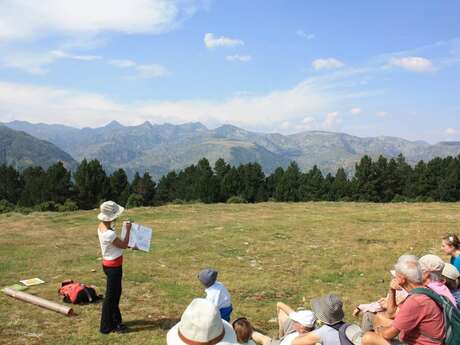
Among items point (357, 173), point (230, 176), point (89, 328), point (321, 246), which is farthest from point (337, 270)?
point (357, 173)

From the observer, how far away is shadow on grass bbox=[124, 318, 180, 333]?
9.95 metres

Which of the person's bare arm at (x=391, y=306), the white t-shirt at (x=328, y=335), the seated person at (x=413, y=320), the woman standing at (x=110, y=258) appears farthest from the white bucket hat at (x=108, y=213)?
the person's bare arm at (x=391, y=306)

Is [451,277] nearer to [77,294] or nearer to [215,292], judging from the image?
[215,292]

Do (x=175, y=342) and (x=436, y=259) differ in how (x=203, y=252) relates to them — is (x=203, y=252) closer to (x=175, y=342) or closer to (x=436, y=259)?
(x=436, y=259)

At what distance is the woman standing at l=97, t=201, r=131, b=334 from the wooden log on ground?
1.70m

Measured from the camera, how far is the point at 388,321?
7605 millimetres

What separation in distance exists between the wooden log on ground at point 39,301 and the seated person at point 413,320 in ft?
25.9

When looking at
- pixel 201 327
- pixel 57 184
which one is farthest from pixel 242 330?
pixel 57 184

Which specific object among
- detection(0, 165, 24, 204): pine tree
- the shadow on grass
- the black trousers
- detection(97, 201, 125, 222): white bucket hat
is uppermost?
detection(97, 201, 125, 222): white bucket hat

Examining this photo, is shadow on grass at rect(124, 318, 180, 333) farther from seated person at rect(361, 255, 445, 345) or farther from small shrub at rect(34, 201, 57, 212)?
small shrub at rect(34, 201, 57, 212)

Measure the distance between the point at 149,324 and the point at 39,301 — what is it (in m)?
3.48

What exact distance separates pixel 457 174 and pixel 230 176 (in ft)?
147

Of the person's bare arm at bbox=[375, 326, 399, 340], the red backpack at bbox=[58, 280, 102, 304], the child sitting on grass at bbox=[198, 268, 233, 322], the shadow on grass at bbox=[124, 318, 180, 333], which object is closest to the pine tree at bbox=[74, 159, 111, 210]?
the red backpack at bbox=[58, 280, 102, 304]

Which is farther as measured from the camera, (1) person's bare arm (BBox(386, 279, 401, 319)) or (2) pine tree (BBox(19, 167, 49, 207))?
(2) pine tree (BBox(19, 167, 49, 207))
